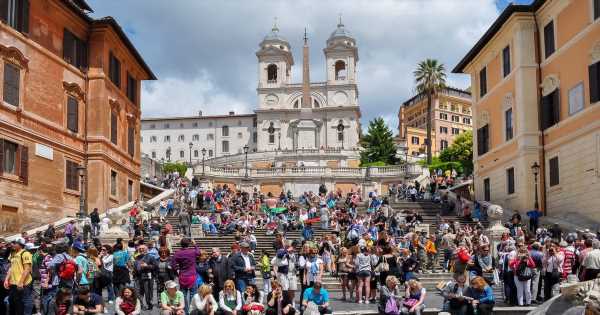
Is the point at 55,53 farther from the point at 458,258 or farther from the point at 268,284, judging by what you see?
the point at 458,258

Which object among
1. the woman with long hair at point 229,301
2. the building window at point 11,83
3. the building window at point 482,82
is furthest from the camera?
the building window at point 482,82

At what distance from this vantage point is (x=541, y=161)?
→ 3191cm

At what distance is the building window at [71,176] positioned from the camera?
32.4m

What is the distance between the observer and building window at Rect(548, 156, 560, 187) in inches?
1197

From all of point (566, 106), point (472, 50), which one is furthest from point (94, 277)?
point (472, 50)

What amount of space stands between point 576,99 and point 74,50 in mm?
21710

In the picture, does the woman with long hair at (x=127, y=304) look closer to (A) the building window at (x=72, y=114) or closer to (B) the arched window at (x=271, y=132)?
(A) the building window at (x=72, y=114)

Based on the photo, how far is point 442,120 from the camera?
137 meters

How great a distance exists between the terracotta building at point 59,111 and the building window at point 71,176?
0.14 feet

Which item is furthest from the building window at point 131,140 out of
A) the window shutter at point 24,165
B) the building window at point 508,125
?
the building window at point 508,125

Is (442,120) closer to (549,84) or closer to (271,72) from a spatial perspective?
(271,72)

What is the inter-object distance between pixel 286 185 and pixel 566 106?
39307 millimetres

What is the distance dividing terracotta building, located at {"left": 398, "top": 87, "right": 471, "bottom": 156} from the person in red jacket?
114m

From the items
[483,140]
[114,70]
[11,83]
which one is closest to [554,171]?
[483,140]
